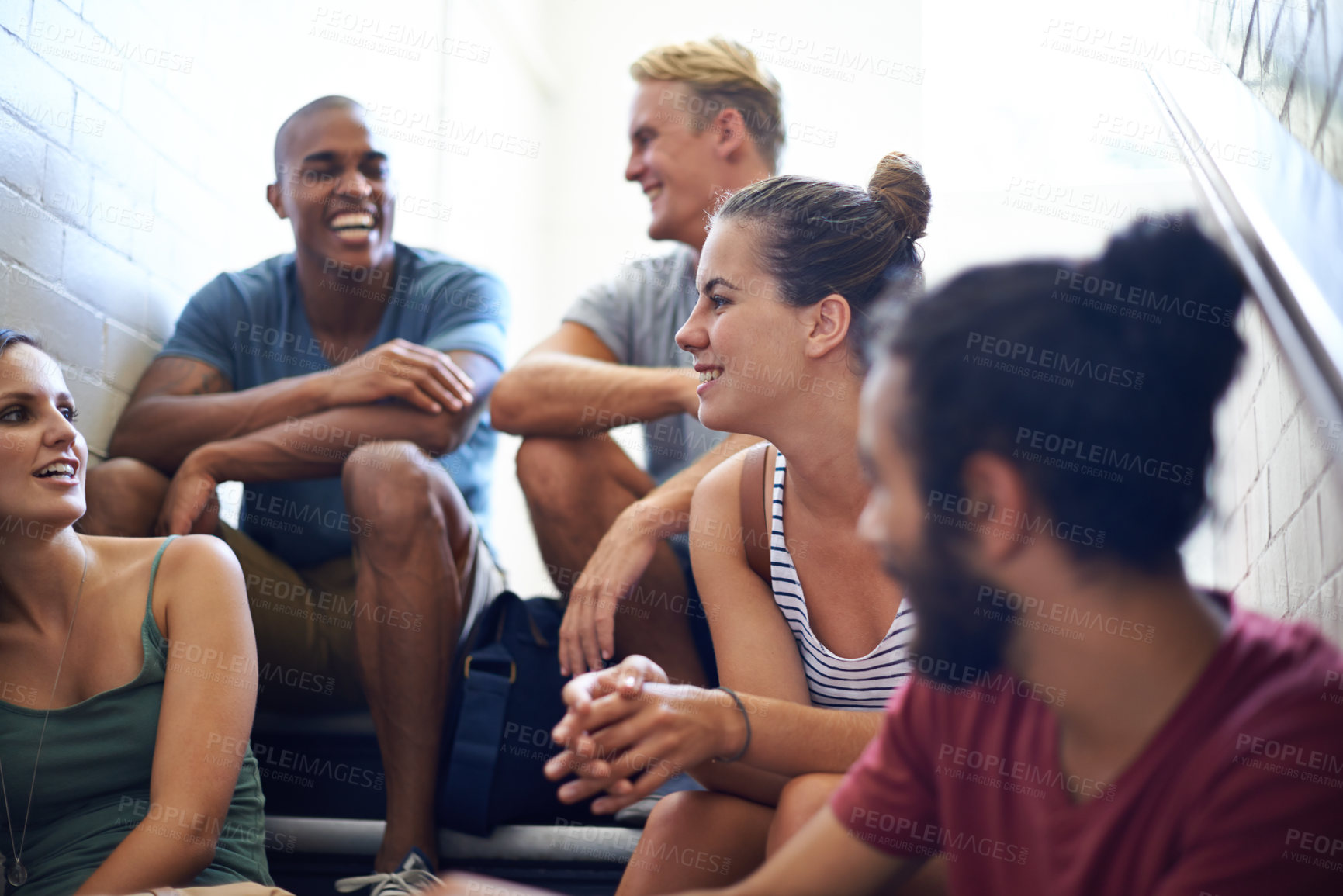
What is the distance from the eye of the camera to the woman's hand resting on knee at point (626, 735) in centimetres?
103

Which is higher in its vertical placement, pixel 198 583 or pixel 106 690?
pixel 198 583

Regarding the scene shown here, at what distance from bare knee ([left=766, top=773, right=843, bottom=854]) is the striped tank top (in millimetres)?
188

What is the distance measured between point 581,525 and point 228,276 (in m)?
0.96

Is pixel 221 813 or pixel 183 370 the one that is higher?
pixel 183 370

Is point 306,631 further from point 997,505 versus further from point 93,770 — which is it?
point 997,505

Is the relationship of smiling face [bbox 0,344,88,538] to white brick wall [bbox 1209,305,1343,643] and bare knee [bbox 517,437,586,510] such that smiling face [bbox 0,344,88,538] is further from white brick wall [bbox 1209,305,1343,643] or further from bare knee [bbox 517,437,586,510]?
white brick wall [bbox 1209,305,1343,643]

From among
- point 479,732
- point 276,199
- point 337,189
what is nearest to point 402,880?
point 479,732

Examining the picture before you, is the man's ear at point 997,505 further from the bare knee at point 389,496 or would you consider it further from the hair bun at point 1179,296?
the bare knee at point 389,496

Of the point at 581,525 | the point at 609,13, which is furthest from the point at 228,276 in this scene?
the point at 609,13

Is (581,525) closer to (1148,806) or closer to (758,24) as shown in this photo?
(1148,806)

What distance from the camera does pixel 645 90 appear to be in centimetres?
237

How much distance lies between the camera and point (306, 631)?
1843 mm

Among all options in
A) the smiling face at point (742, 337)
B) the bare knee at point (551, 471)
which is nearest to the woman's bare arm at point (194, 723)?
the bare knee at point (551, 471)

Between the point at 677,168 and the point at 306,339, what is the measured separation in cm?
84
